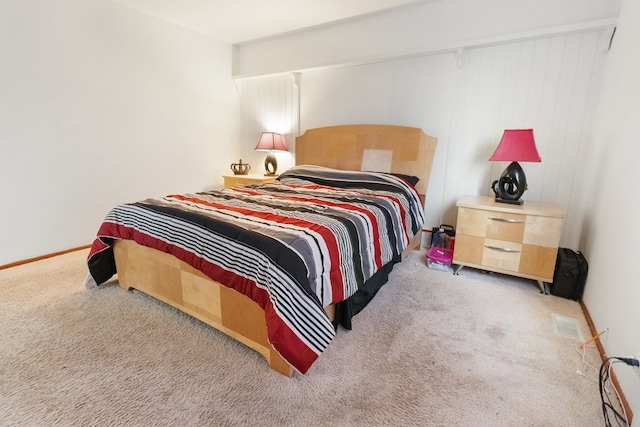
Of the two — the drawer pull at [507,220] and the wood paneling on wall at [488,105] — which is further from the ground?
the wood paneling on wall at [488,105]

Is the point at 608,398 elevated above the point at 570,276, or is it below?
below

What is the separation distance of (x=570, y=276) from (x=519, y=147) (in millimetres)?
984

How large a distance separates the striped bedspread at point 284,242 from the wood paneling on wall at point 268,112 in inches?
63.9

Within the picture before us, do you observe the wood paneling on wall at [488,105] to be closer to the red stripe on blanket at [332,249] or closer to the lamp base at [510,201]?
the lamp base at [510,201]

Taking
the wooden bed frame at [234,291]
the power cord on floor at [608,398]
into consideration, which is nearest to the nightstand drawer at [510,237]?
the wooden bed frame at [234,291]

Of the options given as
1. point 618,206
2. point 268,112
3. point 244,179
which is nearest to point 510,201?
point 618,206

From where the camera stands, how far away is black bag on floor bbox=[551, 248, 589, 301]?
216cm

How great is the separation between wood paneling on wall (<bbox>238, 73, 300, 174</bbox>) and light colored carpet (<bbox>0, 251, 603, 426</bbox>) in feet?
8.47

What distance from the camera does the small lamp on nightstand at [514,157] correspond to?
2.37 metres

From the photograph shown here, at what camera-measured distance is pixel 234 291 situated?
1575mm

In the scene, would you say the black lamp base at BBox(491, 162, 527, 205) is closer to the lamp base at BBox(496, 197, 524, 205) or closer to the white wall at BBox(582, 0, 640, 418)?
the lamp base at BBox(496, 197, 524, 205)

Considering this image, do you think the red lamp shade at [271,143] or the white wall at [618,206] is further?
the red lamp shade at [271,143]

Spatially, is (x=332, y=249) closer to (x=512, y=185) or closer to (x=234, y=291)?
(x=234, y=291)

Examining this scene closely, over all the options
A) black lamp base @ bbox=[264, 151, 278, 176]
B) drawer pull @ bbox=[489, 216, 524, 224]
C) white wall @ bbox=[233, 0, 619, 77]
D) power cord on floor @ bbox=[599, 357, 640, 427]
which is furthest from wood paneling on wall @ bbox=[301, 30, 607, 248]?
Answer: power cord on floor @ bbox=[599, 357, 640, 427]
